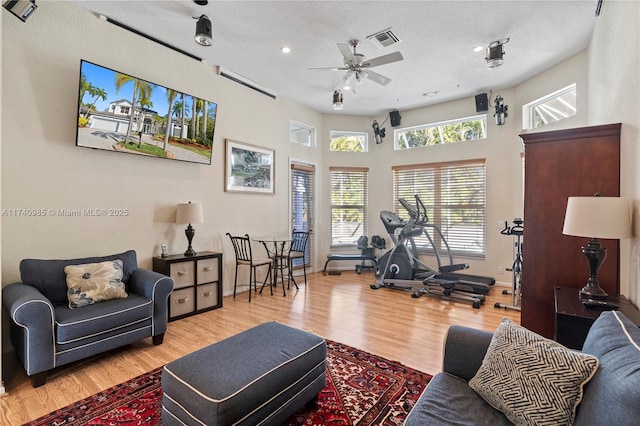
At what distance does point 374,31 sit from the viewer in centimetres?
355

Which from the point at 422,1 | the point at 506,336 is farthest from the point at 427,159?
the point at 506,336

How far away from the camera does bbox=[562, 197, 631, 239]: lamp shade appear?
192 cm

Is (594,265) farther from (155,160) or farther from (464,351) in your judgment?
(155,160)

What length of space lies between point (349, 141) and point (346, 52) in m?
3.36

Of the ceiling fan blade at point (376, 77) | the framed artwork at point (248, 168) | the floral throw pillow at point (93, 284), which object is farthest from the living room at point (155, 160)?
the ceiling fan blade at point (376, 77)

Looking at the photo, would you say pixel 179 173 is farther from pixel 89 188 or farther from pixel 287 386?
pixel 287 386

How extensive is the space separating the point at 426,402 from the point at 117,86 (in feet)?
12.8

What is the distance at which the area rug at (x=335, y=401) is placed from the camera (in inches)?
76.5

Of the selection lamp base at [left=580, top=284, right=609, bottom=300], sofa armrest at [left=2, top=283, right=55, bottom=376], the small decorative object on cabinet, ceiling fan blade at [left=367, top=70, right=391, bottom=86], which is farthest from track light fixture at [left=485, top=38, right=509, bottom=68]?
sofa armrest at [left=2, top=283, right=55, bottom=376]

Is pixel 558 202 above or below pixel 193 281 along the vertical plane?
above

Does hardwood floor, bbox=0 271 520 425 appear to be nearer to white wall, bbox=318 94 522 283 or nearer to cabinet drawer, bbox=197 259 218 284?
cabinet drawer, bbox=197 259 218 284

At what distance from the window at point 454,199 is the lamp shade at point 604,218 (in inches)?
149

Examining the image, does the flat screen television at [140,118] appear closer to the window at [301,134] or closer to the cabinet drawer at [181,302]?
the cabinet drawer at [181,302]

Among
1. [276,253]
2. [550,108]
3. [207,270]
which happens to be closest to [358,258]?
[276,253]
